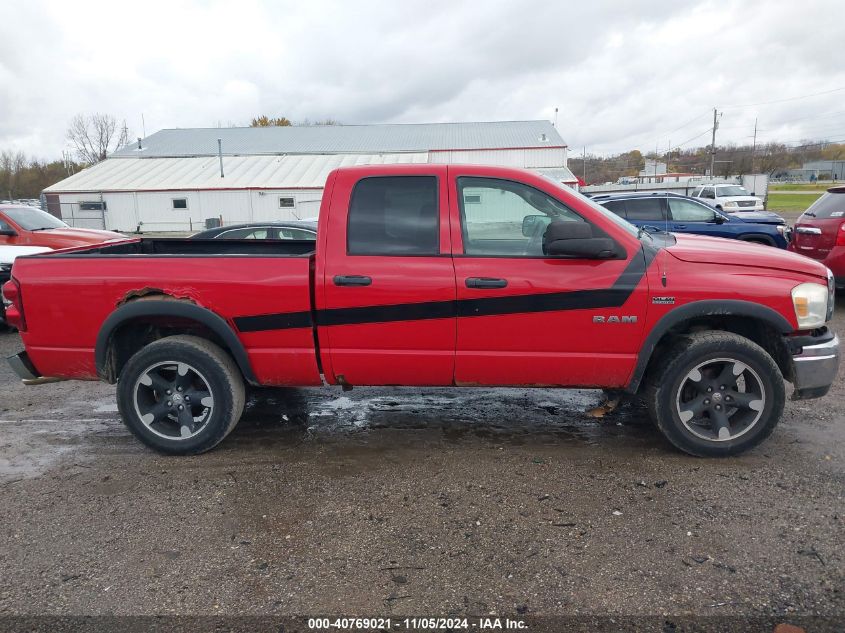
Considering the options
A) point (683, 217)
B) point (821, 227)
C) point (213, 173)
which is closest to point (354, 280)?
point (821, 227)

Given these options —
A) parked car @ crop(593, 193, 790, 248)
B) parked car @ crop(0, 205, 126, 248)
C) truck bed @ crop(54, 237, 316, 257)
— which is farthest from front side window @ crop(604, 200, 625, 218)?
parked car @ crop(0, 205, 126, 248)

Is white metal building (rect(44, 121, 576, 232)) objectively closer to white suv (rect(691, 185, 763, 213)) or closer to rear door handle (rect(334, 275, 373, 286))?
white suv (rect(691, 185, 763, 213))

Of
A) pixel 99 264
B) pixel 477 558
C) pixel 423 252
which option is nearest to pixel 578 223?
pixel 423 252

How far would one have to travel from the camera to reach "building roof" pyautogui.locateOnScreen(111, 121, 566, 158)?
39312 mm

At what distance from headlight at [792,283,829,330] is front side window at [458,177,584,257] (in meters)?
1.47

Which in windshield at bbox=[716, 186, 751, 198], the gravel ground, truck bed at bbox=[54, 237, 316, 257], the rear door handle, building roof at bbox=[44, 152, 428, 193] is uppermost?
building roof at bbox=[44, 152, 428, 193]

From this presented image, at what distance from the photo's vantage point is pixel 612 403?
4500 millimetres

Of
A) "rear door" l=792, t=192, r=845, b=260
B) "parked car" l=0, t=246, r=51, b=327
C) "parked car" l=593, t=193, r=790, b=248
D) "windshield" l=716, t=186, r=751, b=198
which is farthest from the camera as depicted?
"windshield" l=716, t=186, r=751, b=198

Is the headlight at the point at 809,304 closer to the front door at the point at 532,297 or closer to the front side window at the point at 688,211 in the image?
the front door at the point at 532,297

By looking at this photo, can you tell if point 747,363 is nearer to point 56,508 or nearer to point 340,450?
point 340,450

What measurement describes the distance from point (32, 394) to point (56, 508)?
2.73 meters

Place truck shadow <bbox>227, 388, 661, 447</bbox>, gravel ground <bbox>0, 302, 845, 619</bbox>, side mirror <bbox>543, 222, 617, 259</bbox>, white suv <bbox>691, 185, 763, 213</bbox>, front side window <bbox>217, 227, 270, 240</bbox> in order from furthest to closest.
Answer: white suv <bbox>691, 185, 763, 213</bbox> → front side window <bbox>217, 227, 270, 240</bbox> → truck shadow <bbox>227, 388, 661, 447</bbox> → side mirror <bbox>543, 222, 617, 259</bbox> → gravel ground <bbox>0, 302, 845, 619</bbox>

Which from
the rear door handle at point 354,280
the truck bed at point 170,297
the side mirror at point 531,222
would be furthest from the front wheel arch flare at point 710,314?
the truck bed at point 170,297

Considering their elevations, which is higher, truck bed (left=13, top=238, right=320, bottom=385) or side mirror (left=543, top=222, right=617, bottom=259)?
side mirror (left=543, top=222, right=617, bottom=259)
